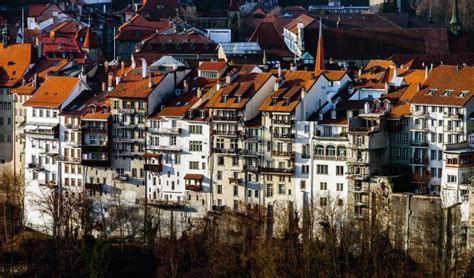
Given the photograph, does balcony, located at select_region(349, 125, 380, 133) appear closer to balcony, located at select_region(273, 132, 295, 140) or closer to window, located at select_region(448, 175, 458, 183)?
balcony, located at select_region(273, 132, 295, 140)

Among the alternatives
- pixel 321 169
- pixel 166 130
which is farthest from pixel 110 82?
pixel 321 169

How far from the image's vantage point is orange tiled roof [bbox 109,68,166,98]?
122 m

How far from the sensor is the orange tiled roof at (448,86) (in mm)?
112625

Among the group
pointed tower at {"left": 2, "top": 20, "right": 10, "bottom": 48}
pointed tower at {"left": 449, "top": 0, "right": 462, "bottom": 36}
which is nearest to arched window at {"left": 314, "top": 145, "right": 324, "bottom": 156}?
pointed tower at {"left": 2, "top": 20, "right": 10, "bottom": 48}

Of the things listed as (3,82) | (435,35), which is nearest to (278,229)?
(3,82)

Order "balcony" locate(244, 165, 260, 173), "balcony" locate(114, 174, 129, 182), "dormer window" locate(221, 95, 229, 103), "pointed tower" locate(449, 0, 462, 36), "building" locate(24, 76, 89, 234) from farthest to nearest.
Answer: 1. "pointed tower" locate(449, 0, 462, 36)
2. "building" locate(24, 76, 89, 234)
3. "balcony" locate(114, 174, 129, 182)
4. "dormer window" locate(221, 95, 229, 103)
5. "balcony" locate(244, 165, 260, 173)

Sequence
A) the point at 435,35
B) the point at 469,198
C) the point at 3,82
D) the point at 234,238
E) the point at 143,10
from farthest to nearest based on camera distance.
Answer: the point at 143,10
the point at 435,35
the point at 3,82
the point at 234,238
the point at 469,198

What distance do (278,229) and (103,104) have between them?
45.5ft

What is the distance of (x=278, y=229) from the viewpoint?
114 meters

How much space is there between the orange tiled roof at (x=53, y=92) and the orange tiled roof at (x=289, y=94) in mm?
12760

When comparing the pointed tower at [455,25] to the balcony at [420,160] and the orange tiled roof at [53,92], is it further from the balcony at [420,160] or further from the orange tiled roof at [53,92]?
the balcony at [420,160]

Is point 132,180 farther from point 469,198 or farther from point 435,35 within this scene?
point 435,35

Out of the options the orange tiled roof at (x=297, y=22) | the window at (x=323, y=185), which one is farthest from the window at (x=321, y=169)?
the orange tiled roof at (x=297, y=22)

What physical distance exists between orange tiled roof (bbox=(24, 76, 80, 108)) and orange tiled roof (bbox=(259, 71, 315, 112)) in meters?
12.8
